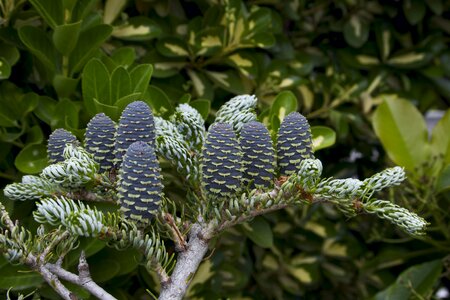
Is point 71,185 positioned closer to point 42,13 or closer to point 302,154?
Answer: point 302,154

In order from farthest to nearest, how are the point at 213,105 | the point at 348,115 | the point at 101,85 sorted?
1. the point at 348,115
2. the point at 213,105
3. the point at 101,85

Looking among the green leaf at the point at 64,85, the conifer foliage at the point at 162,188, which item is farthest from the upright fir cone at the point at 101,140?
the green leaf at the point at 64,85

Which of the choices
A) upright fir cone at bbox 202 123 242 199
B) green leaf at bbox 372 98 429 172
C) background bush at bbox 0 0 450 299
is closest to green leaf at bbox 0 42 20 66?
background bush at bbox 0 0 450 299

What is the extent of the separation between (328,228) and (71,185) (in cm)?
123

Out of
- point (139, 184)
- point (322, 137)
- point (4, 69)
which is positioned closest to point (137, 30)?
point (4, 69)

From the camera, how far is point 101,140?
0.82 m

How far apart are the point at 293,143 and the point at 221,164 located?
107mm

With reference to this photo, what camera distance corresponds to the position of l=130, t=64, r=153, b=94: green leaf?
1.00 m

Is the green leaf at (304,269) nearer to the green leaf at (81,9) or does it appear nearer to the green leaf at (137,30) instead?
the green leaf at (137,30)

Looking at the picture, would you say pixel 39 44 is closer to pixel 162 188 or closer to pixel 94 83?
pixel 94 83

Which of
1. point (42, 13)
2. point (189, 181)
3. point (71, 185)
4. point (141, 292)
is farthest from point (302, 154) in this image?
point (141, 292)

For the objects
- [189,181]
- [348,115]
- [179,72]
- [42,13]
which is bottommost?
[348,115]

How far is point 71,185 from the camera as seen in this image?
0.79m

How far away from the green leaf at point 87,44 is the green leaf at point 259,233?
19.1 inches
